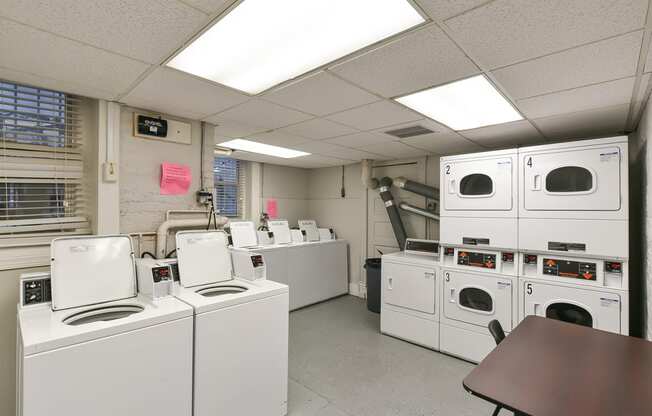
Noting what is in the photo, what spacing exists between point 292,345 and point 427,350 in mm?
1464

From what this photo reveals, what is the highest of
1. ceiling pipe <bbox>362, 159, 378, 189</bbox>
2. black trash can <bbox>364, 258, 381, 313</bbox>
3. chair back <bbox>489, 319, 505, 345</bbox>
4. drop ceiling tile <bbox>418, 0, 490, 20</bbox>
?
drop ceiling tile <bbox>418, 0, 490, 20</bbox>

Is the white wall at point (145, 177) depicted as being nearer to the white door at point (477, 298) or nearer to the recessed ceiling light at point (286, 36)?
the recessed ceiling light at point (286, 36)

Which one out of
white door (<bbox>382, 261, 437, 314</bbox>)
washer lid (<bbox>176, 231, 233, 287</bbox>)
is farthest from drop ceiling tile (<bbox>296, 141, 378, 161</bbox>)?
washer lid (<bbox>176, 231, 233, 287</bbox>)

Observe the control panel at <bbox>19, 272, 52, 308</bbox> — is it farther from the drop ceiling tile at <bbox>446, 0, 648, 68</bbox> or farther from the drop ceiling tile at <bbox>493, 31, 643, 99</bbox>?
the drop ceiling tile at <bbox>493, 31, 643, 99</bbox>

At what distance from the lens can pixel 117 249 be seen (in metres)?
2.02

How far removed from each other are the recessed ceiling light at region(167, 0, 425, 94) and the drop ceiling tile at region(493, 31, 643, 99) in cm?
83

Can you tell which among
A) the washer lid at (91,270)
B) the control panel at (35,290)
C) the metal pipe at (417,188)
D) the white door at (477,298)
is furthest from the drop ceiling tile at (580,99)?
the control panel at (35,290)

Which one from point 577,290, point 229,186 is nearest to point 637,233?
point 577,290

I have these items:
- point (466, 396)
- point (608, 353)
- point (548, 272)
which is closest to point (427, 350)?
point (466, 396)

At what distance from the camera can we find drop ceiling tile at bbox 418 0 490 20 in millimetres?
1167

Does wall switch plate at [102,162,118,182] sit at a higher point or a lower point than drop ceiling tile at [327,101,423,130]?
lower

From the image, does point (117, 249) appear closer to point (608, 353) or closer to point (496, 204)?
point (608, 353)

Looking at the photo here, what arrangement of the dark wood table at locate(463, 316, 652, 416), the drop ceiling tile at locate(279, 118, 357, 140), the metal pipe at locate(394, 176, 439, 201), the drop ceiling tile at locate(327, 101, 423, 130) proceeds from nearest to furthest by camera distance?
1. the dark wood table at locate(463, 316, 652, 416)
2. the drop ceiling tile at locate(327, 101, 423, 130)
3. the drop ceiling tile at locate(279, 118, 357, 140)
4. the metal pipe at locate(394, 176, 439, 201)

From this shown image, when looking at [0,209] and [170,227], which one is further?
[170,227]
